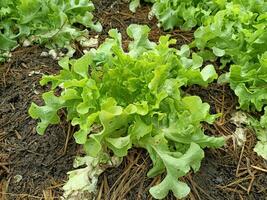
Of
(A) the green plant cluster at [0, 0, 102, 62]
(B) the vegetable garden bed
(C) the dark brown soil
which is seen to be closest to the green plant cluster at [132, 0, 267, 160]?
(B) the vegetable garden bed

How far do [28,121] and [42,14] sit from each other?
2.52 feet

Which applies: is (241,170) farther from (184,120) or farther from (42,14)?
(42,14)

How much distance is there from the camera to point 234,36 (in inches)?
110

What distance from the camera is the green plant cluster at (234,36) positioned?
105 inches

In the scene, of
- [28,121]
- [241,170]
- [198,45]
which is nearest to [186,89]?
[198,45]

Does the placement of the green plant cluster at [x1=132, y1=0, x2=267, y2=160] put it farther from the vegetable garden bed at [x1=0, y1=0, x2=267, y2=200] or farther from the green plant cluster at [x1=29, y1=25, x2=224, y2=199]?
the green plant cluster at [x1=29, y1=25, x2=224, y2=199]

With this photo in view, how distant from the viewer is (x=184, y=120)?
2307 millimetres

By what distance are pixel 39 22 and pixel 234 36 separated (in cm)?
116

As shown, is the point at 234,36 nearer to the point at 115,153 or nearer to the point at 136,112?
the point at 136,112

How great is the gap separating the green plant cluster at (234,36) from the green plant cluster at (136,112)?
363 mm

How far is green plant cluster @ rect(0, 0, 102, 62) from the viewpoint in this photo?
2.98 meters

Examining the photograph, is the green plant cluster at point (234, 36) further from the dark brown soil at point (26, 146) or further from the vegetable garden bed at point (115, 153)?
the dark brown soil at point (26, 146)

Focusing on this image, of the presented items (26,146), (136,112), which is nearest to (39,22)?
(26,146)

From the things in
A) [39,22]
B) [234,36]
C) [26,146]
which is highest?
[234,36]
